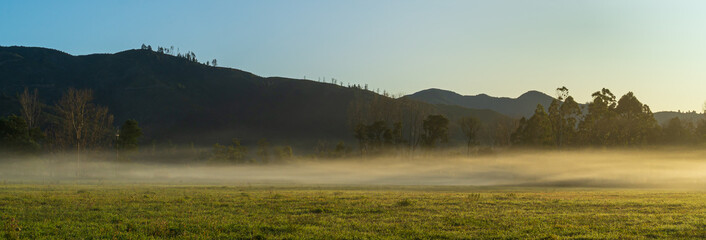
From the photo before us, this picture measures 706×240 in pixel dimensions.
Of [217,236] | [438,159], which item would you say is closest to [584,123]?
[438,159]

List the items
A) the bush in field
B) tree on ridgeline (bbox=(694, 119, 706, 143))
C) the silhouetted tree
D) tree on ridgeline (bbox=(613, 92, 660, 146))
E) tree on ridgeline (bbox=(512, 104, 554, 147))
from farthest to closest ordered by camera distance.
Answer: the silhouetted tree, the bush in field, tree on ridgeline (bbox=(694, 119, 706, 143)), tree on ridgeline (bbox=(512, 104, 554, 147)), tree on ridgeline (bbox=(613, 92, 660, 146))

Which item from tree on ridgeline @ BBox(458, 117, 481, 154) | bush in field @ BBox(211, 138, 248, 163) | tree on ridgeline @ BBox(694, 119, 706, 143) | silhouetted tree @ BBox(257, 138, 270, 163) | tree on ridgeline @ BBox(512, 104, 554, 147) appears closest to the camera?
tree on ridgeline @ BBox(512, 104, 554, 147)

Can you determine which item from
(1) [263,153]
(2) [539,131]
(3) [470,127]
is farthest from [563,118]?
(1) [263,153]

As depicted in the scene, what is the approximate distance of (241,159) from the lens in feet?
371

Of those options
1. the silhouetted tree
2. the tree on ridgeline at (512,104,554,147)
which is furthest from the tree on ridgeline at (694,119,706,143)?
the silhouetted tree

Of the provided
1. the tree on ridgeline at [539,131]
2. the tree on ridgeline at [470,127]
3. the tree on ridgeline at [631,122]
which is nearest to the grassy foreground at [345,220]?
the tree on ridgeline at [539,131]

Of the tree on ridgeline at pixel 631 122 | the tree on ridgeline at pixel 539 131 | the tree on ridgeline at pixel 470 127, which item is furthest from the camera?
the tree on ridgeline at pixel 470 127

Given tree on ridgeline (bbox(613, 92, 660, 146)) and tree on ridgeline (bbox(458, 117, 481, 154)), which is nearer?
tree on ridgeline (bbox(613, 92, 660, 146))

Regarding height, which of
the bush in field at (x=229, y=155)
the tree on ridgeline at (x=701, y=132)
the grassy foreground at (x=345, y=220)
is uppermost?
the tree on ridgeline at (x=701, y=132)

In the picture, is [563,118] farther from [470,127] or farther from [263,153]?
[263,153]

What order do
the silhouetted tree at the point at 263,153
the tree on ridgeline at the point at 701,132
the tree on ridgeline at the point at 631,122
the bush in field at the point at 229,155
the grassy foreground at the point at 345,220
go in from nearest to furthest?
the grassy foreground at the point at 345,220
the tree on ridgeline at the point at 631,122
the tree on ridgeline at the point at 701,132
the bush in field at the point at 229,155
the silhouetted tree at the point at 263,153

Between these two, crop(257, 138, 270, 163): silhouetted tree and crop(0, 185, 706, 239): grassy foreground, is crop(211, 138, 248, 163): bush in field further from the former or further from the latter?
crop(0, 185, 706, 239): grassy foreground

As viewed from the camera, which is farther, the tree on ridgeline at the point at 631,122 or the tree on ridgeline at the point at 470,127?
the tree on ridgeline at the point at 470,127

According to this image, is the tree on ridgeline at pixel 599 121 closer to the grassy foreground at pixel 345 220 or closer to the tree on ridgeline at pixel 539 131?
the tree on ridgeline at pixel 539 131
